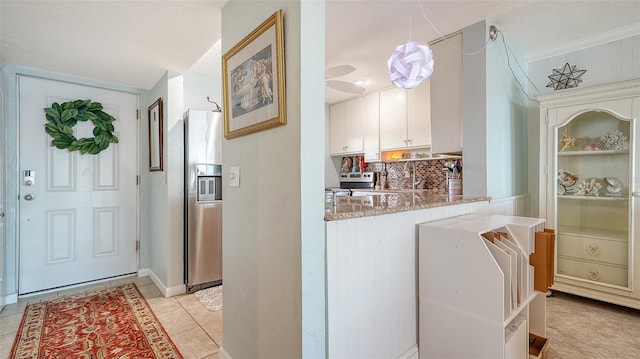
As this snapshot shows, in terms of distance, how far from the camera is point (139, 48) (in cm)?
232

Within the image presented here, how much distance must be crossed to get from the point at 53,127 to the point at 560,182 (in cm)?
487

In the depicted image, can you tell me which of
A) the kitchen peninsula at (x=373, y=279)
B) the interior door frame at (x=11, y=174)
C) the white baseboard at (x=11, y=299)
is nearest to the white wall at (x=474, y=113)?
the kitchen peninsula at (x=373, y=279)

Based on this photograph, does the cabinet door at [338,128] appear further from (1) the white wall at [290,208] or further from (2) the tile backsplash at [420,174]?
(1) the white wall at [290,208]

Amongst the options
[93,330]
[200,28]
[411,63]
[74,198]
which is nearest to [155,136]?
[74,198]

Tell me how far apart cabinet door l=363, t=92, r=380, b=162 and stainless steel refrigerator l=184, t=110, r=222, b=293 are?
7.24 ft

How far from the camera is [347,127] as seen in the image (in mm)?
4652

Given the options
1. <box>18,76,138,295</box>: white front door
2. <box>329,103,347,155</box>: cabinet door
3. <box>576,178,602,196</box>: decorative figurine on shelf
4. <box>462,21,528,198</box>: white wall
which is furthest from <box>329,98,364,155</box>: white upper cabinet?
<box>18,76,138,295</box>: white front door

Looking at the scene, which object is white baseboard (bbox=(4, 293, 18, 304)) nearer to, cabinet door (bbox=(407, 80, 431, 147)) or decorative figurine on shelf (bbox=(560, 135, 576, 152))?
cabinet door (bbox=(407, 80, 431, 147))

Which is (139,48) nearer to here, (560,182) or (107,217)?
(107,217)

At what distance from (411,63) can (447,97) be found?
3.42ft

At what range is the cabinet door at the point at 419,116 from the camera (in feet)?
11.7

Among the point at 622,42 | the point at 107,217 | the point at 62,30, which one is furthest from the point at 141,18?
the point at 622,42

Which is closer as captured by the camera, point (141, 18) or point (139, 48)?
point (141, 18)

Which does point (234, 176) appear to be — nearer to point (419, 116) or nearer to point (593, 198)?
point (419, 116)
